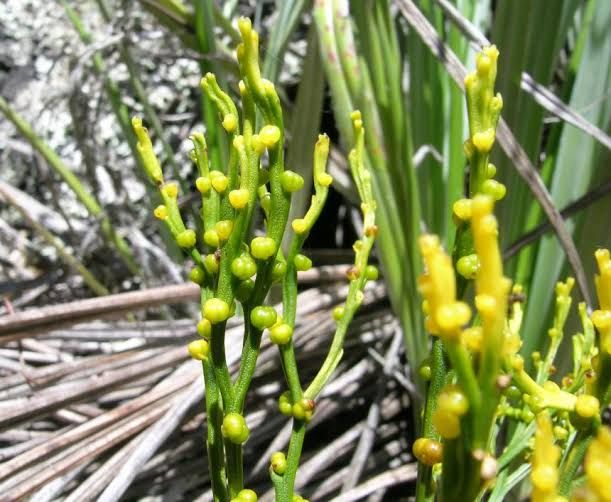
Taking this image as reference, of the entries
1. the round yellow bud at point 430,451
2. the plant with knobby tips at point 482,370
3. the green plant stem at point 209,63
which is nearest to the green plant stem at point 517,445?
the plant with knobby tips at point 482,370

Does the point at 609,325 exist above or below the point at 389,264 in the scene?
above

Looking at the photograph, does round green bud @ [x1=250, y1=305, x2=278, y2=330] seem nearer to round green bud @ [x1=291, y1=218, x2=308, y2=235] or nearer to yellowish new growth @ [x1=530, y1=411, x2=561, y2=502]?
round green bud @ [x1=291, y1=218, x2=308, y2=235]

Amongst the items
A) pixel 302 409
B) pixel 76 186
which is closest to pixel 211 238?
pixel 302 409

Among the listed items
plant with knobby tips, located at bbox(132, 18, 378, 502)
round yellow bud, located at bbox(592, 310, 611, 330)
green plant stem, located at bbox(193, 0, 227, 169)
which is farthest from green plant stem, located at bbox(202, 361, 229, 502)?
green plant stem, located at bbox(193, 0, 227, 169)

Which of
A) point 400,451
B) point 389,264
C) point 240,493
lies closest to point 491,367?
point 240,493

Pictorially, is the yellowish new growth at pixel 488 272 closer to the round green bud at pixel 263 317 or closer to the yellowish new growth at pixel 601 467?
the yellowish new growth at pixel 601 467

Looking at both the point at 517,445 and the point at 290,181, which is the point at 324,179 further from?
the point at 517,445

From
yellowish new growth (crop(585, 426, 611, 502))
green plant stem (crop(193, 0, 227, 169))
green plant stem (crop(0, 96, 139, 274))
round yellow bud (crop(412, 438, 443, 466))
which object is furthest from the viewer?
green plant stem (crop(0, 96, 139, 274))

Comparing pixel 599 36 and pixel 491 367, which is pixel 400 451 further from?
pixel 491 367
